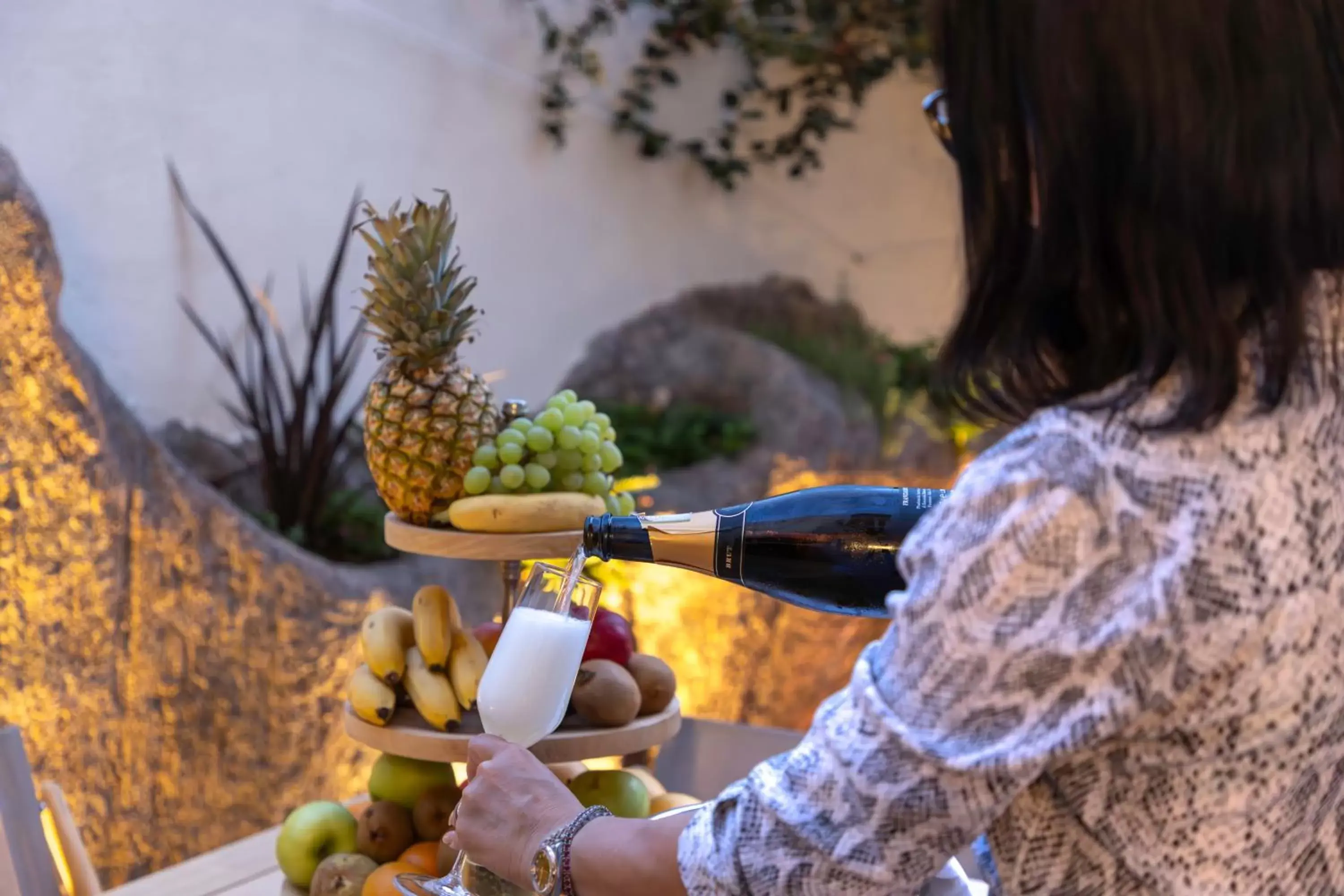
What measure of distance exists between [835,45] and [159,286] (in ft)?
8.46

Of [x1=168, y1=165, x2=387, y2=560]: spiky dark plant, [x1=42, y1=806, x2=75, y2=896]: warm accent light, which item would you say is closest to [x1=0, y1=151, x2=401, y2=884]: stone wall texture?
[x1=168, y1=165, x2=387, y2=560]: spiky dark plant

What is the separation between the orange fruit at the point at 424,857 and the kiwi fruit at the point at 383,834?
2 cm

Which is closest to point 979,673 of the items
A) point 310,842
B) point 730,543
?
point 730,543

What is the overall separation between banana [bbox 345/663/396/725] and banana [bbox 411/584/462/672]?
5 centimetres

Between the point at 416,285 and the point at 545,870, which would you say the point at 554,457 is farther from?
the point at 545,870

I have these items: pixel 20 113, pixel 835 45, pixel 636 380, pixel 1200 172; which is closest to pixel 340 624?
pixel 20 113

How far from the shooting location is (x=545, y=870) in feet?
3.06

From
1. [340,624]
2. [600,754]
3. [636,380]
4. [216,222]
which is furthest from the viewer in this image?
[636,380]

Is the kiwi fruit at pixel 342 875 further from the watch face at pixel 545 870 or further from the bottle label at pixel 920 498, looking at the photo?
the bottle label at pixel 920 498

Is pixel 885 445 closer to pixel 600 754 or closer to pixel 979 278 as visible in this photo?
pixel 600 754

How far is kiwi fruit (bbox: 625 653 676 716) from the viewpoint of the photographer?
134cm

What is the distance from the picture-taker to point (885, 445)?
3926 millimetres

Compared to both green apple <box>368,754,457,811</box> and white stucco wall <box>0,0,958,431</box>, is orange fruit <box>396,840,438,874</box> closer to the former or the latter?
green apple <box>368,754,457,811</box>

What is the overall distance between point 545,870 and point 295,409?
1.77 metres
